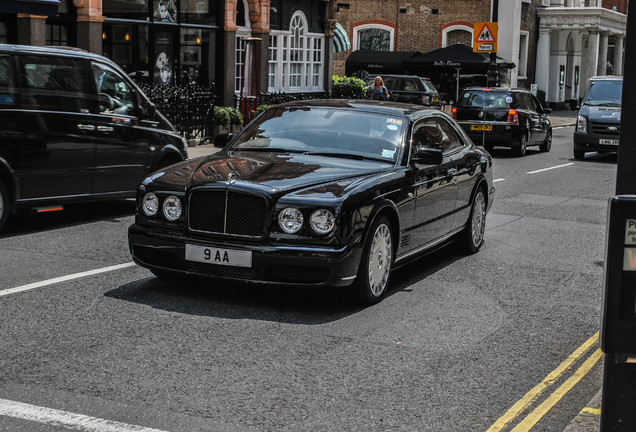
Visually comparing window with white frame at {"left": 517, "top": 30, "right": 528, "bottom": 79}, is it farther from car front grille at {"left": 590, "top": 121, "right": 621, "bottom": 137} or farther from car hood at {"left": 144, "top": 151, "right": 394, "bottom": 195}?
car hood at {"left": 144, "top": 151, "right": 394, "bottom": 195}

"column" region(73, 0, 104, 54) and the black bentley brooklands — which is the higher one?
"column" region(73, 0, 104, 54)

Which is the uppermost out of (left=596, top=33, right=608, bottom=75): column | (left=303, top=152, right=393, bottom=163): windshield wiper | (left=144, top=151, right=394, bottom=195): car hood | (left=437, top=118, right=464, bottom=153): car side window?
(left=596, top=33, right=608, bottom=75): column

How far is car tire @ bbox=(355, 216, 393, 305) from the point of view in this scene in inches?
288

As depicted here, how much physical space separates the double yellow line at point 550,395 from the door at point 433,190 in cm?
222

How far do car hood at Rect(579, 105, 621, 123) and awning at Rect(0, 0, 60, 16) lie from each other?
12.8 m

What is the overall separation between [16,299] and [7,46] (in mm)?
4171

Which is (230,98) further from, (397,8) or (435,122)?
(397,8)

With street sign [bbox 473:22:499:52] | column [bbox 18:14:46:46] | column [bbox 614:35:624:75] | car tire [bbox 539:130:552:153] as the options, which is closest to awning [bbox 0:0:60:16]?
column [bbox 18:14:46:46]

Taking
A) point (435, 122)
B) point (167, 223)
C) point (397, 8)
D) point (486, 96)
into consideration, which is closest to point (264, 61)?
point (486, 96)

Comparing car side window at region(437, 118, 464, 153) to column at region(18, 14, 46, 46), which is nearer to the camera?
car side window at region(437, 118, 464, 153)

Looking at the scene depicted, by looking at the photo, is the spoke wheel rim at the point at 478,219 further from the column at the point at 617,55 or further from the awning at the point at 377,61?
the column at the point at 617,55

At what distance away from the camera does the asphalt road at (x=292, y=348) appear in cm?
500

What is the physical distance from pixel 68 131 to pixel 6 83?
93cm

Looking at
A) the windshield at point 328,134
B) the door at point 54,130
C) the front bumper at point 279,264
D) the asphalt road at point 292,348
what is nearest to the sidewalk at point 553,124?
the door at point 54,130
